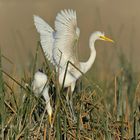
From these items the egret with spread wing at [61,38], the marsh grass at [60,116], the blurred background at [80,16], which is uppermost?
the blurred background at [80,16]

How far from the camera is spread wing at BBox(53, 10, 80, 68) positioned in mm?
5086

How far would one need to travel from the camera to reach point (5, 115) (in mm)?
4105

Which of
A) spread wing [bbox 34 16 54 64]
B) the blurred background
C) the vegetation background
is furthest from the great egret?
the blurred background

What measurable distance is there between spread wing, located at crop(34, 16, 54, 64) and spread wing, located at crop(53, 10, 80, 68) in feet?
0.23

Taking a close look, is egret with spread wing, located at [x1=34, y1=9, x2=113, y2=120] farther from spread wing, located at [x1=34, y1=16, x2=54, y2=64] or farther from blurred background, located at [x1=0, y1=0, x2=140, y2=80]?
blurred background, located at [x1=0, y1=0, x2=140, y2=80]

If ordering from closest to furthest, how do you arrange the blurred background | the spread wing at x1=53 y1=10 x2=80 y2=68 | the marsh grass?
the marsh grass → the spread wing at x1=53 y1=10 x2=80 y2=68 → the blurred background

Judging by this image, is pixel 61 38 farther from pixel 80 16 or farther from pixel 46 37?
pixel 80 16

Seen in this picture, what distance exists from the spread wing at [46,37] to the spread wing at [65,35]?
0.23 ft

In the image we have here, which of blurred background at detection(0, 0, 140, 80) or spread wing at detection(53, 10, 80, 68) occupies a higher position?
blurred background at detection(0, 0, 140, 80)

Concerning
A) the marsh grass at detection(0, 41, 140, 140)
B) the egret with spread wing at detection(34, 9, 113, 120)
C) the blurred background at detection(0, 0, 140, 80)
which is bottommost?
the marsh grass at detection(0, 41, 140, 140)

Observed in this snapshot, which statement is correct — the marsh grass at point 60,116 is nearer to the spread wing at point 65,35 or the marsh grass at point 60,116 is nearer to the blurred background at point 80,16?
the spread wing at point 65,35

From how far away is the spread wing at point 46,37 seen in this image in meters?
5.32

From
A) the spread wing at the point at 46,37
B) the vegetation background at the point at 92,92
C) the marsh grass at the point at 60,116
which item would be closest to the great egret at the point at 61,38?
the spread wing at the point at 46,37

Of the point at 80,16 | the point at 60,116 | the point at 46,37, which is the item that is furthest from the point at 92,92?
the point at 80,16
